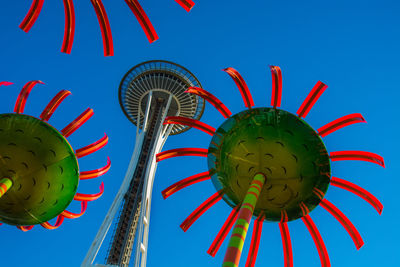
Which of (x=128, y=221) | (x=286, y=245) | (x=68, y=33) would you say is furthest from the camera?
(x=128, y=221)

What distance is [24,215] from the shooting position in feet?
22.8

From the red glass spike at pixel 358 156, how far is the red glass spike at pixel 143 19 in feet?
11.8

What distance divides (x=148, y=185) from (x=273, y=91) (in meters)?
19.9

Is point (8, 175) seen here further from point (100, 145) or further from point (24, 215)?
point (100, 145)

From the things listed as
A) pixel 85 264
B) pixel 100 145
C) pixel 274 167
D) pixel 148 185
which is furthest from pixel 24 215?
pixel 148 185

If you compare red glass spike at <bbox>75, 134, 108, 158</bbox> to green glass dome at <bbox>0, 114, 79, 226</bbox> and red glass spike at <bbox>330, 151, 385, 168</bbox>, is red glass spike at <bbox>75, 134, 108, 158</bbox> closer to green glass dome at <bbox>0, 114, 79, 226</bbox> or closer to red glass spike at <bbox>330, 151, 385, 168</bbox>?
green glass dome at <bbox>0, 114, 79, 226</bbox>

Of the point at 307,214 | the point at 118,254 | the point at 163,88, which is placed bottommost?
the point at 307,214

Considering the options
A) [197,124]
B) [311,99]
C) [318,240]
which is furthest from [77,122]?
[318,240]

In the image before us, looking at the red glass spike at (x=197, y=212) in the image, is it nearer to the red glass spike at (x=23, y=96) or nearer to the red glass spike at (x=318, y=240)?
the red glass spike at (x=318, y=240)

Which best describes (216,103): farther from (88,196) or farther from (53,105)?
(88,196)

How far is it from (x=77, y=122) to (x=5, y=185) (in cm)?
178

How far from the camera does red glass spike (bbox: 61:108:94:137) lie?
7242 mm

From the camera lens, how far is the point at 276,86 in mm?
6129

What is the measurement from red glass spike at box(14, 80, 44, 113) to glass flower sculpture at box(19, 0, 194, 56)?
1.60 meters
